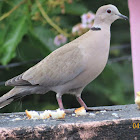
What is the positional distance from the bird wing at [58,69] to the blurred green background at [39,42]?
0.99 m

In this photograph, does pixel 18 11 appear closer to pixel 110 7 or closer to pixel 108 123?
pixel 110 7

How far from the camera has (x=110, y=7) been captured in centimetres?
311

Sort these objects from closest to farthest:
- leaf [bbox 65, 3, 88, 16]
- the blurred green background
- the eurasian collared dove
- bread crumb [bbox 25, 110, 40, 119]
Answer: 1. bread crumb [bbox 25, 110, 40, 119]
2. the eurasian collared dove
3. the blurred green background
4. leaf [bbox 65, 3, 88, 16]

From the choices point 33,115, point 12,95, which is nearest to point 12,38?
point 12,95

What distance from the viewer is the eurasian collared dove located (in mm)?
2973

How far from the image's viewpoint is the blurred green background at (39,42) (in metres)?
4.41

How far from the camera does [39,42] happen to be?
15.1 ft

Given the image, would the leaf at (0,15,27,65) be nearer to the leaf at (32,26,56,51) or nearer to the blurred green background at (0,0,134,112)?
the blurred green background at (0,0,134,112)

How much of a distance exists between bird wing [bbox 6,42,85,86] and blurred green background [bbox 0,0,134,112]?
99cm

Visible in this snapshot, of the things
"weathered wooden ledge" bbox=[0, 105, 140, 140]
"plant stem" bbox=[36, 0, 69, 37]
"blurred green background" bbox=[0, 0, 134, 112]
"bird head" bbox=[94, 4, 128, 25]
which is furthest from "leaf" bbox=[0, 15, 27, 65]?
"weathered wooden ledge" bbox=[0, 105, 140, 140]

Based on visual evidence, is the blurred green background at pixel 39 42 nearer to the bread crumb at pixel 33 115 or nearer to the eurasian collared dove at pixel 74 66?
the eurasian collared dove at pixel 74 66

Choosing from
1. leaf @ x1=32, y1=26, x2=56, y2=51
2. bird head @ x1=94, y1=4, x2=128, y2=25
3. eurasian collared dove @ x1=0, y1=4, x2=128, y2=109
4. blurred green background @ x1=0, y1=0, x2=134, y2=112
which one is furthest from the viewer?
leaf @ x1=32, y1=26, x2=56, y2=51

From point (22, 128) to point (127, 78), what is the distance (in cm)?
389

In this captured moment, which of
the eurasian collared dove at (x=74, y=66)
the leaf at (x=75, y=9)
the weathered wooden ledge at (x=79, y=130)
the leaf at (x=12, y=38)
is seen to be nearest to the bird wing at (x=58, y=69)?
the eurasian collared dove at (x=74, y=66)
